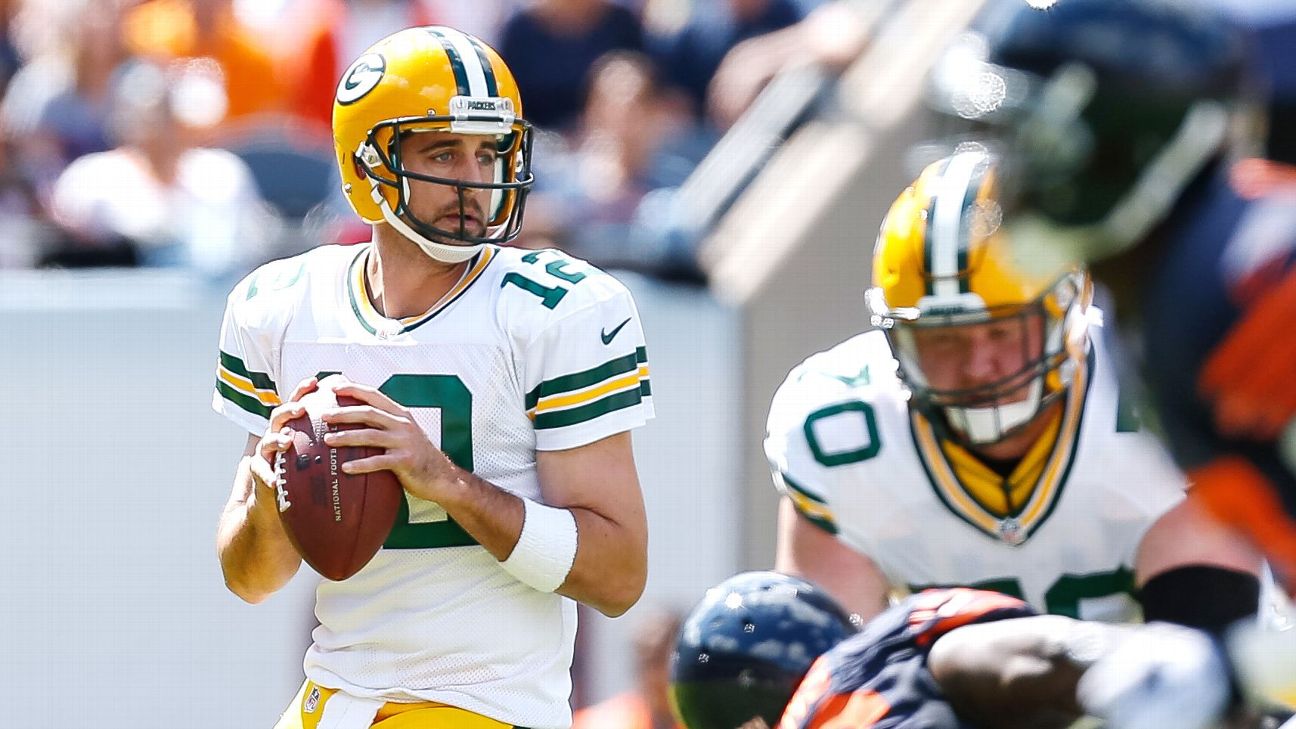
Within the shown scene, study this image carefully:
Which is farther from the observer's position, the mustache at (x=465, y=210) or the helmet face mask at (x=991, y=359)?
the helmet face mask at (x=991, y=359)

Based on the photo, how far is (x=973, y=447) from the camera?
12.7 ft

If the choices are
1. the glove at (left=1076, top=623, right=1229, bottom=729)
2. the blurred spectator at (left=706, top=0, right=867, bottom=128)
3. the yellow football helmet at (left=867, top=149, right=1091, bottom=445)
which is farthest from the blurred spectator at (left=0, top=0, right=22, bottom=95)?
the glove at (left=1076, top=623, right=1229, bottom=729)

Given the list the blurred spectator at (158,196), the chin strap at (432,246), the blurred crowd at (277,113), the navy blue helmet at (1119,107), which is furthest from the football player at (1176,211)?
the blurred spectator at (158,196)

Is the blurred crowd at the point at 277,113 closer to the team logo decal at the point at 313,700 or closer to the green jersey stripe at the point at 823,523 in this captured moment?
the green jersey stripe at the point at 823,523

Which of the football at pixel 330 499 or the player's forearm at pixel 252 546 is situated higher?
the football at pixel 330 499

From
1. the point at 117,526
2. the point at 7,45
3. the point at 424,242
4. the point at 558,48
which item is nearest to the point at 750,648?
the point at 424,242

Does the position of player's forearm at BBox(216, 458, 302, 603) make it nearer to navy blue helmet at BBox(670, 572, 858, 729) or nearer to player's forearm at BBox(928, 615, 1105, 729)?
navy blue helmet at BBox(670, 572, 858, 729)

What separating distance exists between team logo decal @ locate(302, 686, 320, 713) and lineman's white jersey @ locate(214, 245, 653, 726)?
1.4 inches

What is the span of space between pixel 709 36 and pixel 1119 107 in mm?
4835

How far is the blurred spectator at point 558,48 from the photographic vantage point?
A: 7.29 m

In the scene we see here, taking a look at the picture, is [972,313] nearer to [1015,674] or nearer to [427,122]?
[427,122]

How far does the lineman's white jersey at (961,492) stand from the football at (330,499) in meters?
1.09

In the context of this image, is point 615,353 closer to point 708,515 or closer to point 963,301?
point 963,301

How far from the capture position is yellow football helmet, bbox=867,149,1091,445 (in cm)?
372
